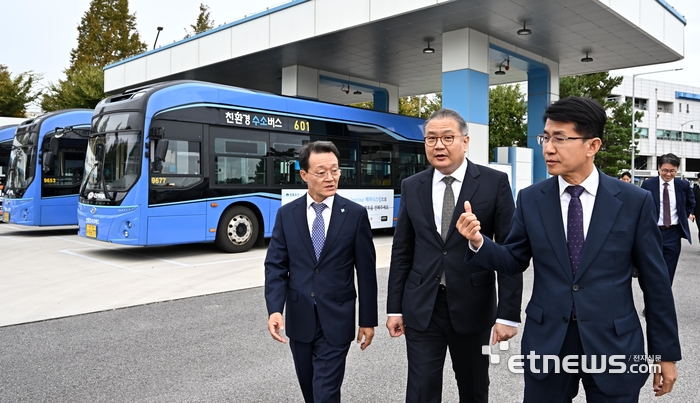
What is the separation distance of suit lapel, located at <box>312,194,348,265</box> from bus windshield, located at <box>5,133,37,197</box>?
13714mm

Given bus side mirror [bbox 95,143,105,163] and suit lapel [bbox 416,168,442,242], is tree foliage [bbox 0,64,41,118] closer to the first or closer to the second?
bus side mirror [bbox 95,143,105,163]

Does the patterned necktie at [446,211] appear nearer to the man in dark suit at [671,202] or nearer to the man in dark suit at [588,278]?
the man in dark suit at [588,278]

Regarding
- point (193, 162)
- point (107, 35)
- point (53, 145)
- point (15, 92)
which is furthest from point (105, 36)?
point (193, 162)

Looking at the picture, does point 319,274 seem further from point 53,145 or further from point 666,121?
point 666,121

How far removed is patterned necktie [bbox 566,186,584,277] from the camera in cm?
220

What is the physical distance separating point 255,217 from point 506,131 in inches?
913

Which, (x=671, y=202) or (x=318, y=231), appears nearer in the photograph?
(x=318, y=231)

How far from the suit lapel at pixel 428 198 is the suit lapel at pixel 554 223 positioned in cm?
63

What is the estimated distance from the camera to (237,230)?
1125cm

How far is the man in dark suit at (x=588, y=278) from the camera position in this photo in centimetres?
212

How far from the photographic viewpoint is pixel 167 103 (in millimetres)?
10125

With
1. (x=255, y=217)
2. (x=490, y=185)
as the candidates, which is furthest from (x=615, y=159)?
(x=490, y=185)

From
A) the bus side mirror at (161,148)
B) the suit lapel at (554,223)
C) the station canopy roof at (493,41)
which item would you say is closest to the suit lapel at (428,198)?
the suit lapel at (554,223)

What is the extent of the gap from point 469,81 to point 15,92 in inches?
1245
